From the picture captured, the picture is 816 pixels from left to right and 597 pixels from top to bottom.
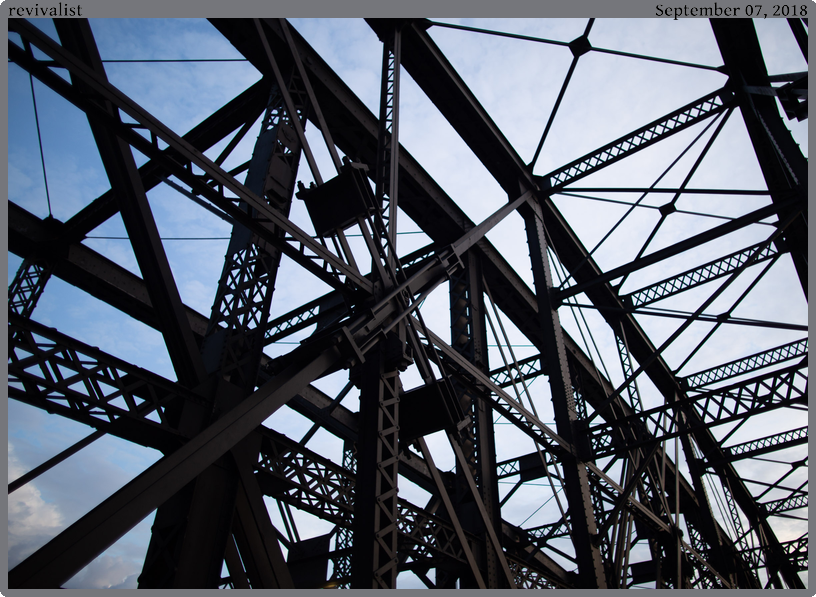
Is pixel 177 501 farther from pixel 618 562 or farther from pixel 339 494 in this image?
pixel 618 562

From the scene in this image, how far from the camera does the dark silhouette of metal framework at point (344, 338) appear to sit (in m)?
5.10

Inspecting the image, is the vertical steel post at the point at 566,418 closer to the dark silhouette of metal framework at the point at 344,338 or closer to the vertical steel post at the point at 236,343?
the dark silhouette of metal framework at the point at 344,338

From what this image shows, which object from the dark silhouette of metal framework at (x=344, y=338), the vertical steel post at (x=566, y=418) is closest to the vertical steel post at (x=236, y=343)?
the dark silhouette of metal framework at (x=344, y=338)

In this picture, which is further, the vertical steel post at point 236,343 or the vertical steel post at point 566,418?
the vertical steel post at point 566,418

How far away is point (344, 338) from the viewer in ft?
20.1

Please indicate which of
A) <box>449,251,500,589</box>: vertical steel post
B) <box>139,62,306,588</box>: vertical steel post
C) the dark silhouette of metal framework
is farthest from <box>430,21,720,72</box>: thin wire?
<box>449,251,500,589</box>: vertical steel post

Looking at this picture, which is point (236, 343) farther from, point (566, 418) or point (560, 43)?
point (560, 43)

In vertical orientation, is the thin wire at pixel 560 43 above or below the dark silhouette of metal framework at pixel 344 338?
above

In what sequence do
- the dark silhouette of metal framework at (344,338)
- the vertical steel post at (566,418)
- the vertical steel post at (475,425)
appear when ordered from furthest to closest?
the vertical steel post at (566,418) < the vertical steel post at (475,425) < the dark silhouette of metal framework at (344,338)

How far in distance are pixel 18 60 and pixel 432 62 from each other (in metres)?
7.73

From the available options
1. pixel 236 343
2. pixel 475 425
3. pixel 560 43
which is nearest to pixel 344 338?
pixel 236 343

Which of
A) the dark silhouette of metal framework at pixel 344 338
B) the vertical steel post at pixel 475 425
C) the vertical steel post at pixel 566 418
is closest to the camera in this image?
the dark silhouette of metal framework at pixel 344 338

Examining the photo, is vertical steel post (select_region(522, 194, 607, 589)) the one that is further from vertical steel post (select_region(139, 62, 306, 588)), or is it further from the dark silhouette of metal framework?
vertical steel post (select_region(139, 62, 306, 588))

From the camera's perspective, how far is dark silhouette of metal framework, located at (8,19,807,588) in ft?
16.7
